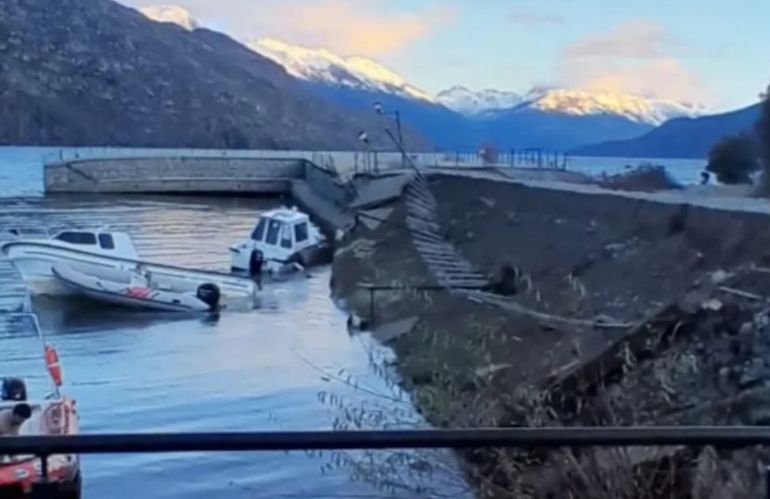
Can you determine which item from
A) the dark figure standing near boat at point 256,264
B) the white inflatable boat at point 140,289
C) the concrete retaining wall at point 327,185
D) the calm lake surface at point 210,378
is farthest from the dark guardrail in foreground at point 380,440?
the concrete retaining wall at point 327,185

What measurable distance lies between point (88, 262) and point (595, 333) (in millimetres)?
20009

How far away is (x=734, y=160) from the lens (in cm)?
3073

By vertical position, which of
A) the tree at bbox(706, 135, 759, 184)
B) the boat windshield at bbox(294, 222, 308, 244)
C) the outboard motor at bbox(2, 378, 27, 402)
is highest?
the tree at bbox(706, 135, 759, 184)

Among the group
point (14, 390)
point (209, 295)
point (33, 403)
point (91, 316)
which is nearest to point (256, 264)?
point (209, 295)

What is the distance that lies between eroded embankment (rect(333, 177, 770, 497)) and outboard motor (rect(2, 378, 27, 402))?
3.53 metres

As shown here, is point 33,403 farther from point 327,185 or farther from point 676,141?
point 676,141

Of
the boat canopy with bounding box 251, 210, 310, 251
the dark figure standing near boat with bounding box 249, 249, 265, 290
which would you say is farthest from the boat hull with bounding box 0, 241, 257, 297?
the boat canopy with bounding box 251, 210, 310, 251

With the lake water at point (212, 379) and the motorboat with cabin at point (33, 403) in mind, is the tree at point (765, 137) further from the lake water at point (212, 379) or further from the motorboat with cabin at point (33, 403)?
the motorboat with cabin at point (33, 403)

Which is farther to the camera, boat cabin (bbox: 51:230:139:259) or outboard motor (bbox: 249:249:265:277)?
outboard motor (bbox: 249:249:265:277)

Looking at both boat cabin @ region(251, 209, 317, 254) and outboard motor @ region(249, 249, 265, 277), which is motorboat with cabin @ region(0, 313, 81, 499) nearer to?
outboard motor @ region(249, 249, 265, 277)

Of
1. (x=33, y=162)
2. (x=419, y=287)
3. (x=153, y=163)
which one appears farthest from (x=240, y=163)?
(x=419, y=287)

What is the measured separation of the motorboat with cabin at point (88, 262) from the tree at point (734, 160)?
1089 cm

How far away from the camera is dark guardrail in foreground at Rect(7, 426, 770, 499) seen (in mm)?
2021

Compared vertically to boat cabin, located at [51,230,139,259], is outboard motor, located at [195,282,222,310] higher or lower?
lower
